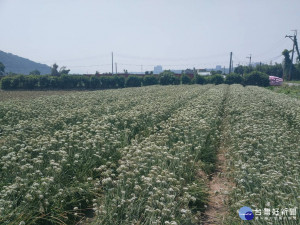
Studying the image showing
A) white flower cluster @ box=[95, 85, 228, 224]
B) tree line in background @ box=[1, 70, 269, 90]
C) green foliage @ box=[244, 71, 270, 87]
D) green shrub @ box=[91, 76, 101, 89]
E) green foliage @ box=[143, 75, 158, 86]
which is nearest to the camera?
white flower cluster @ box=[95, 85, 228, 224]

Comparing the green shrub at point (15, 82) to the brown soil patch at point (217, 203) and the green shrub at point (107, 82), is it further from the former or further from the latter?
the brown soil patch at point (217, 203)

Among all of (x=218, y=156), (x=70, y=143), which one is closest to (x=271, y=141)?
(x=218, y=156)

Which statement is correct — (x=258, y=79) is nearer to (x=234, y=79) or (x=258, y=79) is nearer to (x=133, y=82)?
(x=234, y=79)

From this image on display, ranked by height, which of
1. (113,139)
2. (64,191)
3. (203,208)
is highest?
(113,139)

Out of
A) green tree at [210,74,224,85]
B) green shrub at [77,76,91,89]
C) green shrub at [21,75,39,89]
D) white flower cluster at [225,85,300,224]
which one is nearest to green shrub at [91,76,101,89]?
green shrub at [77,76,91,89]

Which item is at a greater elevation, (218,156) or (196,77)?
(196,77)

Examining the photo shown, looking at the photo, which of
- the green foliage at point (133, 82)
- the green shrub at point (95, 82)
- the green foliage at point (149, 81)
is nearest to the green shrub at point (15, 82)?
the green shrub at point (95, 82)

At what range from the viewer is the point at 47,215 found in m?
4.04

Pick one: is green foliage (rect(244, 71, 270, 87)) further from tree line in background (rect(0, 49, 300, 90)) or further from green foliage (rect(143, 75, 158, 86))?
green foliage (rect(143, 75, 158, 86))

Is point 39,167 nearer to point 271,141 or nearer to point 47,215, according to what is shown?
point 47,215

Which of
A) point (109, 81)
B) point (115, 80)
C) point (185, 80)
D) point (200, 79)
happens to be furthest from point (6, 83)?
point (200, 79)

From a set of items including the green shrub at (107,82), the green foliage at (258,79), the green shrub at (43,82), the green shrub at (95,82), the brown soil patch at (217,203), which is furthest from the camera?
the green shrub at (107,82)

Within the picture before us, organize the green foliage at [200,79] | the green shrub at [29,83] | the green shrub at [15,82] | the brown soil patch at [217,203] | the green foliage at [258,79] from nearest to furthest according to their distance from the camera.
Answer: the brown soil patch at [217,203], the green shrub at [15,82], the green shrub at [29,83], the green foliage at [258,79], the green foliage at [200,79]

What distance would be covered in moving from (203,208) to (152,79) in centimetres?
4368
